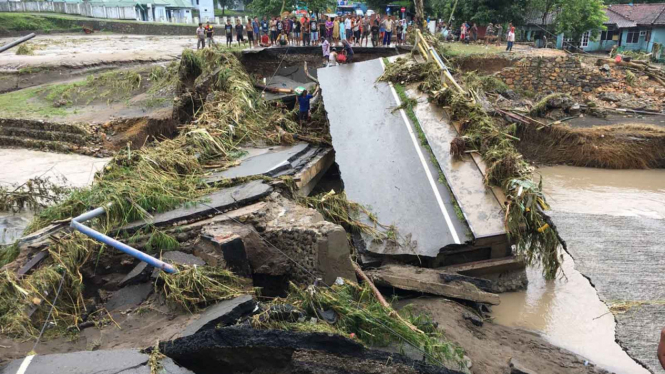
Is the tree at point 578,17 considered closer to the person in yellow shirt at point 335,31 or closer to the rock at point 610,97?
the rock at point 610,97

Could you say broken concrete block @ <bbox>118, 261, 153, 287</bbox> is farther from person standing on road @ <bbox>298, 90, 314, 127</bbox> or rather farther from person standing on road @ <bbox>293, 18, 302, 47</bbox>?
person standing on road @ <bbox>293, 18, 302, 47</bbox>

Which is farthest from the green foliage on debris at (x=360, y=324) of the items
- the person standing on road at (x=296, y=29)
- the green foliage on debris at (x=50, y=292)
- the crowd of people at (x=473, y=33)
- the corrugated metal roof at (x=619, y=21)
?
the corrugated metal roof at (x=619, y=21)

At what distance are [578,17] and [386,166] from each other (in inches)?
682

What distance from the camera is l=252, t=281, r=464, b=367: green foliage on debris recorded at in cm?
445

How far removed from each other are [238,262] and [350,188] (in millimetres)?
3186

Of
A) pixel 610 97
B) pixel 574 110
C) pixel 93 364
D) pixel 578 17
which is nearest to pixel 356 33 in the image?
pixel 574 110

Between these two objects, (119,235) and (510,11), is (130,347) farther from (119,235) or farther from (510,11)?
(510,11)

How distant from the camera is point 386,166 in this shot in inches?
339

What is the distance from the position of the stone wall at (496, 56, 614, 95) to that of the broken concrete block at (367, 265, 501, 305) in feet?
46.2

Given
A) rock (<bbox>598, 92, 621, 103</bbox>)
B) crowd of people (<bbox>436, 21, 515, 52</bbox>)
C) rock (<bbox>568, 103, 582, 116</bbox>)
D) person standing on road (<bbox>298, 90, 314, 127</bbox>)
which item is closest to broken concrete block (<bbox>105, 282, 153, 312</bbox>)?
person standing on road (<bbox>298, 90, 314, 127</bbox>)

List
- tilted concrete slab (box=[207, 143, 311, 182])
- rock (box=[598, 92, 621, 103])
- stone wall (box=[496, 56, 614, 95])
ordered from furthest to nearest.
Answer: stone wall (box=[496, 56, 614, 95]) → rock (box=[598, 92, 621, 103]) → tilted concrete slab (box=[207, 143, 311, 182])

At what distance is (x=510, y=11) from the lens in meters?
21.5

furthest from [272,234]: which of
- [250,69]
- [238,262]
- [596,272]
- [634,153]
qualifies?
[634,153]

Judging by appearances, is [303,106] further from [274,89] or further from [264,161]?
[264,161]
